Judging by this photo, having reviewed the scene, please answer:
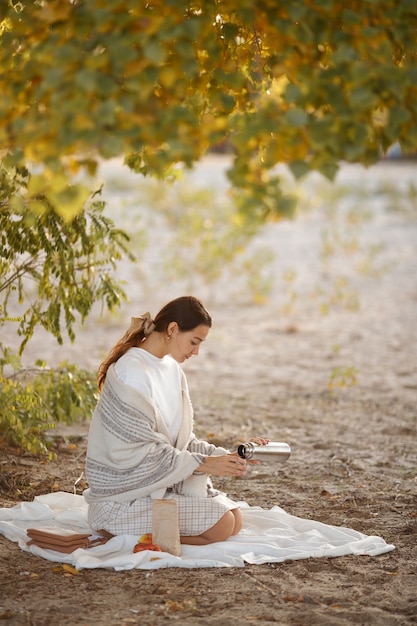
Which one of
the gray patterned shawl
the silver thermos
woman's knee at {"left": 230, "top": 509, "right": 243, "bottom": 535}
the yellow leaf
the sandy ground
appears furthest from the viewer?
woman's knee at {"left": 230, "top": 509, "right": 243, "bottom": 535}

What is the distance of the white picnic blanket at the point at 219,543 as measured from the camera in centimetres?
375

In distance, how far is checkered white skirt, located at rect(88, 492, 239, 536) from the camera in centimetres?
388

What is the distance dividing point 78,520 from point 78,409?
80 centimetres

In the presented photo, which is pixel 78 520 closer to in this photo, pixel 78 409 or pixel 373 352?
pixel 78 409

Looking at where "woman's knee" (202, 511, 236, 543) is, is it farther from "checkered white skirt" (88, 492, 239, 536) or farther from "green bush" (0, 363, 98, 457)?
"green bush" (0, 363, 98, 457)

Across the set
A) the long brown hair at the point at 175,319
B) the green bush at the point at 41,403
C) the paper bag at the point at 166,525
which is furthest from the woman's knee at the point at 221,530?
the green bush at the point at 41,403

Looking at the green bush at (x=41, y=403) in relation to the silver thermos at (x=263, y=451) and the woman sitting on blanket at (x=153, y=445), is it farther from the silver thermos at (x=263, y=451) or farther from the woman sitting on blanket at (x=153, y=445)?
the silver thermos at (x=263, y=451)

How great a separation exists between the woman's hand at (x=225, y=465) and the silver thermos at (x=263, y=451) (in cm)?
7

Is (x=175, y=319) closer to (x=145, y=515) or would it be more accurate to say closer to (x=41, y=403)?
(x=145, y=515)

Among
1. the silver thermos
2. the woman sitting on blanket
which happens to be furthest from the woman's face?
the silver thermos

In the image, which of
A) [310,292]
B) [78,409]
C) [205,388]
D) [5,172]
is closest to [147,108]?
[5,172]

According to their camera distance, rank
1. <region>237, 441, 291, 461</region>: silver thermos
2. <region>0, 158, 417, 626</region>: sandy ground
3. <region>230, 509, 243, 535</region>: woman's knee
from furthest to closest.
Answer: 1. <region>230, 509, 243, 535</region>: woman's knee
2. <region>237, 441, 291, 461</region>: silver thermos
3. <region>0, 158, 417, 626</region>: sandy ground

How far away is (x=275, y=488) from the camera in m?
4.91

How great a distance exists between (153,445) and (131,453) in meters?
0.09
